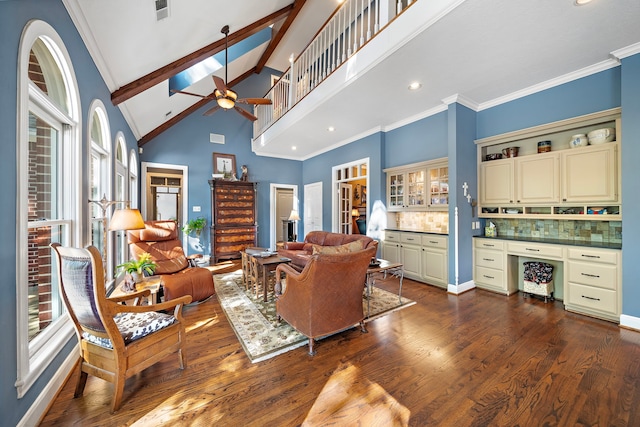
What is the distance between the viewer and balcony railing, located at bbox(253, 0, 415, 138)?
10.0 ft

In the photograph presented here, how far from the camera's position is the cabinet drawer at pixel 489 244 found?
12.1 feet

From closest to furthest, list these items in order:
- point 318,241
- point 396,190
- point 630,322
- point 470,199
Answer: point 630,322, point 470,199, point 396,190, point 318,241

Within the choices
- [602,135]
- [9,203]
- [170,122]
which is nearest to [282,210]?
[170,122]

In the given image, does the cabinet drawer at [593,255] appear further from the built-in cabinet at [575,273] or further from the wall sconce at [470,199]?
the wall sconce at [470,199]

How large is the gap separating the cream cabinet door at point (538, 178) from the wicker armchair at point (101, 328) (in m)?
4.60

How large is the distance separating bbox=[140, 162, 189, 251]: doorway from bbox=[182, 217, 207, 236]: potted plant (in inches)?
9.2

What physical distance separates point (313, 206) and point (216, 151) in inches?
120

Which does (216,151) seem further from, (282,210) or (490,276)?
(490,276)

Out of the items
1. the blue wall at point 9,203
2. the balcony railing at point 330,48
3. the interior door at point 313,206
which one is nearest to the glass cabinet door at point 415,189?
the balcony railing at point 330,48

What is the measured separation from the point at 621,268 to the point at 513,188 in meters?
1.45

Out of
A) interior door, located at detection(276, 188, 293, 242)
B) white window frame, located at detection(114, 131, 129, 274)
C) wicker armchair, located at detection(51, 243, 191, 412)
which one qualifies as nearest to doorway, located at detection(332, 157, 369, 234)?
interior door, located at detection(276, 188, 293, 242)

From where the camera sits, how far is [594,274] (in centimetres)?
286

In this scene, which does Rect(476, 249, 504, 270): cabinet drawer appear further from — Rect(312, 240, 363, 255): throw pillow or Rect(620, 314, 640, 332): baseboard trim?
Rect(312, 240, 363, 255): throw pillow

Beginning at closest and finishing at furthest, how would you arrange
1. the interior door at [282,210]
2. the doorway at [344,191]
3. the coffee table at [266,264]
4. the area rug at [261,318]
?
the area rug at [261,318]
the coffee table at [266,264]
the doorway at [344,191]
the interior door at [282,210]
